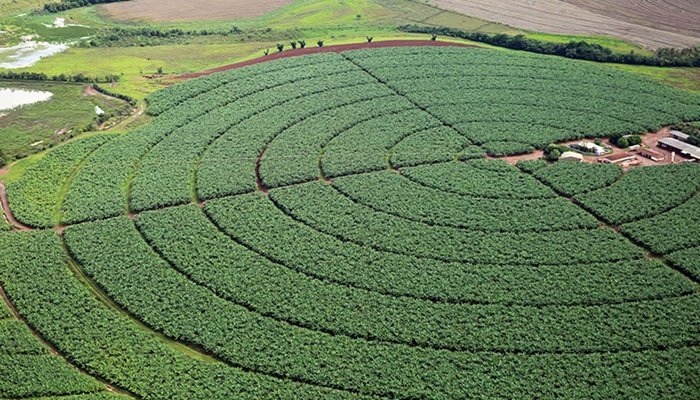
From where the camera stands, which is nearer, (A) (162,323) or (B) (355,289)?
(A) (162,323)

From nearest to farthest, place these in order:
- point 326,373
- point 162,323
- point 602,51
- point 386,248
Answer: point 326,373 → point 162,323 → point 386,248 → point 602,51

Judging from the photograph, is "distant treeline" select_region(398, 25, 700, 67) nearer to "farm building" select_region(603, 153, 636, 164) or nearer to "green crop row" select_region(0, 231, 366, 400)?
"farm building" select_region(603, 153, 636, 164)

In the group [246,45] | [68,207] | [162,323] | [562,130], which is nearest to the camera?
[162,323]

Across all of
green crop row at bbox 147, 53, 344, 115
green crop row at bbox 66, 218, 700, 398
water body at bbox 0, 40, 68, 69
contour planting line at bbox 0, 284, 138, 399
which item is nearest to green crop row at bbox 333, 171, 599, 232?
green crop row at bbox 66, 218, 700, 398

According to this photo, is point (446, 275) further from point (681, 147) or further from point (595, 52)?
point (595, 52)

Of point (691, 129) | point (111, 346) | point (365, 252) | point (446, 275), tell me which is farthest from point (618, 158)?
point (111, 346)

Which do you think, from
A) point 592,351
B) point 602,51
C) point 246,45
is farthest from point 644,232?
point 246,45

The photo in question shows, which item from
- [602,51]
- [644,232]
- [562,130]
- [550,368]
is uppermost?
[602,51]

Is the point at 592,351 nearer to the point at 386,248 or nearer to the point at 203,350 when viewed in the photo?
the point at 386,248
